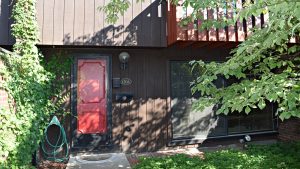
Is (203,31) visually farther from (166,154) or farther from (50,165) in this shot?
(50,165)

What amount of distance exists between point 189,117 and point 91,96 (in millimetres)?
2469

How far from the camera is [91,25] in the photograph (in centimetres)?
667

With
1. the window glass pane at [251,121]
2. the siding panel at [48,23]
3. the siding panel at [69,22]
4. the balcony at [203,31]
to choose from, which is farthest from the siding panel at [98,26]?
the window glass pane at [251,121]

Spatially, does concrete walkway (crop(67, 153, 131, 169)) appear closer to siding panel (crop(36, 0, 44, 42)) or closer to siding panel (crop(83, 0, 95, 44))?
siding panel (crop(83, 0, 95, 44))

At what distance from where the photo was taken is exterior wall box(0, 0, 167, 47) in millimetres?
6426

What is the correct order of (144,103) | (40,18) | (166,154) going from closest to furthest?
(40,18) → (166,154) → (144,103)

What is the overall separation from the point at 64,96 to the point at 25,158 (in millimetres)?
2364

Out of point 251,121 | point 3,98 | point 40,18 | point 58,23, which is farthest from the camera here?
point 251,121

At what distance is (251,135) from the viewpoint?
320 inches

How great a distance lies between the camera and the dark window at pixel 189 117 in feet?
25.0

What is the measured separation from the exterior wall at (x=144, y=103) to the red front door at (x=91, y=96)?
0.24 meters

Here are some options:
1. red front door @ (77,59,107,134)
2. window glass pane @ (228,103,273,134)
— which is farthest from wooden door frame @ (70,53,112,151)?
window glass pane @ (228,103,273,134)

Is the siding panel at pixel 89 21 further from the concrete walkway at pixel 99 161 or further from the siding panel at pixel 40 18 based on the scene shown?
the concrete walkway at pixel 99 161

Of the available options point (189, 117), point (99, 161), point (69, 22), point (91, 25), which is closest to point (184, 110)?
point (189, 117)
